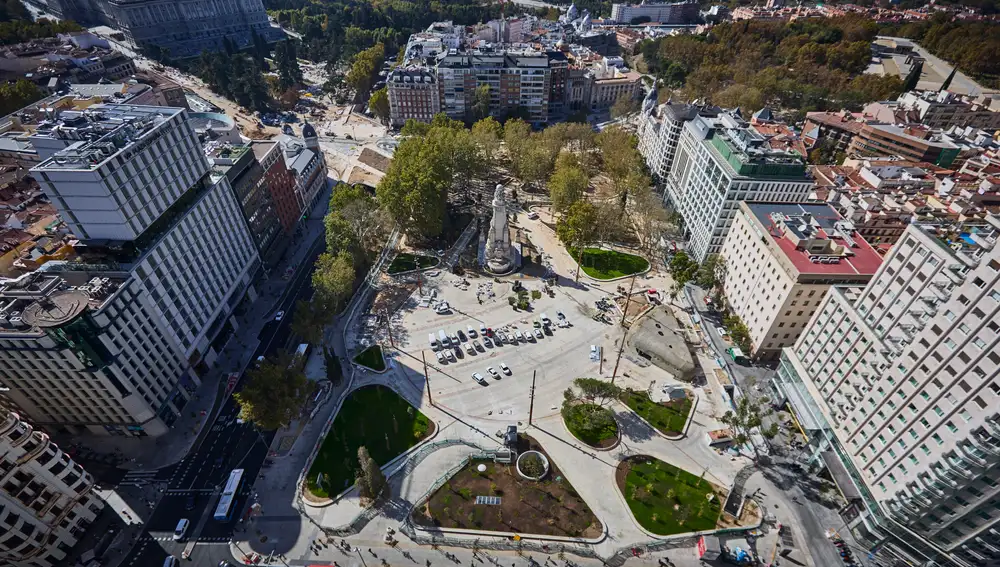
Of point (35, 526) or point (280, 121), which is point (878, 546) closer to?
point (35, 526)

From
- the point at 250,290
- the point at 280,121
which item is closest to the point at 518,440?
the point at 250,290

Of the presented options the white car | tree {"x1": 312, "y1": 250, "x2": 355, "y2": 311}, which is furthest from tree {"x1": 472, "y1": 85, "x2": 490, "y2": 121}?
the white car

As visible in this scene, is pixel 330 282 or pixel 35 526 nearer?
pixel 35 526

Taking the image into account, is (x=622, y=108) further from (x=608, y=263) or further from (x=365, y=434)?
(x=365, y=434)

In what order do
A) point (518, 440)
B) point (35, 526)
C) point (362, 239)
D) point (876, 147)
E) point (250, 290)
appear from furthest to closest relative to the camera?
point (876, 147) → point (362, 239) → point (250, 290) → point (518, 440) → point (35, 526)

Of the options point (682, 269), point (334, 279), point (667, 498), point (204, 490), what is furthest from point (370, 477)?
point (682, 269)

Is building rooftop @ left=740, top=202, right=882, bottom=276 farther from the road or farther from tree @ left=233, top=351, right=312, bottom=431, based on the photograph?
the road

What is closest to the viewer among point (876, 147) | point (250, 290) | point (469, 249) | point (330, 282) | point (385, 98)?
point (330, 282)
